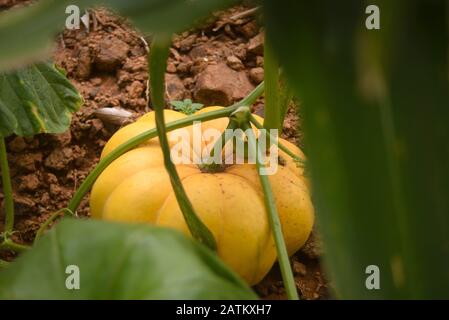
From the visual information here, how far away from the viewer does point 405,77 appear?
346 millimetres

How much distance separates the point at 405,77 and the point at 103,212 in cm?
65

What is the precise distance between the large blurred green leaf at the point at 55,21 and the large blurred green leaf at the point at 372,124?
4cm

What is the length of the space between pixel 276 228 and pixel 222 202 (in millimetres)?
101

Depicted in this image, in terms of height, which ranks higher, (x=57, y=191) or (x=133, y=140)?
(x=133, y=140)

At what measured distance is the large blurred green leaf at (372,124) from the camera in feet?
1.10

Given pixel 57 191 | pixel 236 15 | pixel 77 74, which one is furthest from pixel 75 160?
pixel 236 15

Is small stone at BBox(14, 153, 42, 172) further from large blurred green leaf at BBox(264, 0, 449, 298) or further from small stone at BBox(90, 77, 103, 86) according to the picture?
large blurred green leaf at BBox(264, 0, 449, 298)

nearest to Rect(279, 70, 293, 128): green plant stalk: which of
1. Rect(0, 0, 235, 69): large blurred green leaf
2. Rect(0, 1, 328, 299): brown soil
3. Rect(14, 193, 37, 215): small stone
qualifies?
Rect(0, 1, 328, 299): brown soil

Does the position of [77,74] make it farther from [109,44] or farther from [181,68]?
[181,68]

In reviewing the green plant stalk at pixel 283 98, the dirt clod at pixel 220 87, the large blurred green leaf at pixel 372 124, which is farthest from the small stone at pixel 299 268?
the large blurred green leaf at pixel 372 124

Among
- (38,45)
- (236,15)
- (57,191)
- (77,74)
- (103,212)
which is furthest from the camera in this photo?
(236,15)

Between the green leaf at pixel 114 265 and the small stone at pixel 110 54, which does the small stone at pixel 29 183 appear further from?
the green leaf at pixel 114 265

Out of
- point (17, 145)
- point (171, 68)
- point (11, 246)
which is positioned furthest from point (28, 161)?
point (171, 68)

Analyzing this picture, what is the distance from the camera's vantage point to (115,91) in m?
1.40
